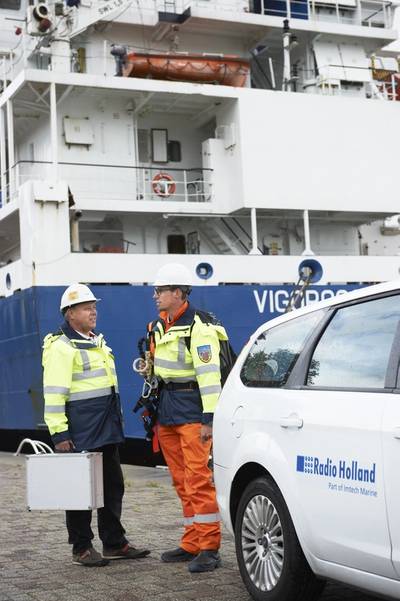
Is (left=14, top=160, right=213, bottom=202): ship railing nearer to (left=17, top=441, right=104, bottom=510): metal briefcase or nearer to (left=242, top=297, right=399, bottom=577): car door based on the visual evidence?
(left=17, top=441, right=104, bottom=510): metal briefcase

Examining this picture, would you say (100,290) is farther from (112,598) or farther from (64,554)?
(112,598)

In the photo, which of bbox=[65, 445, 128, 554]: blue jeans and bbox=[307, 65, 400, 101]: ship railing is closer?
bbox=[65, 445, 128, 554]: blue jeans

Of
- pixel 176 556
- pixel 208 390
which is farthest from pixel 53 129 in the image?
pixel 176 556

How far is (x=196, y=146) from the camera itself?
18.1 meters

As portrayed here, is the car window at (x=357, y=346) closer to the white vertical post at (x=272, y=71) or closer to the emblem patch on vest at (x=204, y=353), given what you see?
the emblem patch on vest at (x=204, y=353)

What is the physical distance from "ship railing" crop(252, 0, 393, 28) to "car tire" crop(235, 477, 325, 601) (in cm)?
1534

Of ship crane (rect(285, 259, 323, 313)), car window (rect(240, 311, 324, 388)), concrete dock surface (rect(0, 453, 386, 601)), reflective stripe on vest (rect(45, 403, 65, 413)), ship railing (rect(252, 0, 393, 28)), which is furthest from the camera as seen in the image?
ship railing (rect(252, 0, 393, 28))

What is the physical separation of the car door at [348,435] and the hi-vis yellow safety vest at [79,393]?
186cm

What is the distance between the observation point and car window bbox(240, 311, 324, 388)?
443 cm

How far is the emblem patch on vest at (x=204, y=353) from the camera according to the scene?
5512 mm

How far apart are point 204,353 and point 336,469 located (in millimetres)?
1826

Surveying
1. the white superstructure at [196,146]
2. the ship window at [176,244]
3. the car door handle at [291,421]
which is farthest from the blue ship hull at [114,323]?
the car door handle at [291,421]

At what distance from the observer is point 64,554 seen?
6.04 m

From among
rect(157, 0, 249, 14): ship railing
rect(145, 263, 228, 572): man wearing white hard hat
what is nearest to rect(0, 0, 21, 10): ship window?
rect(157, 0, 249, 14): ship railing
